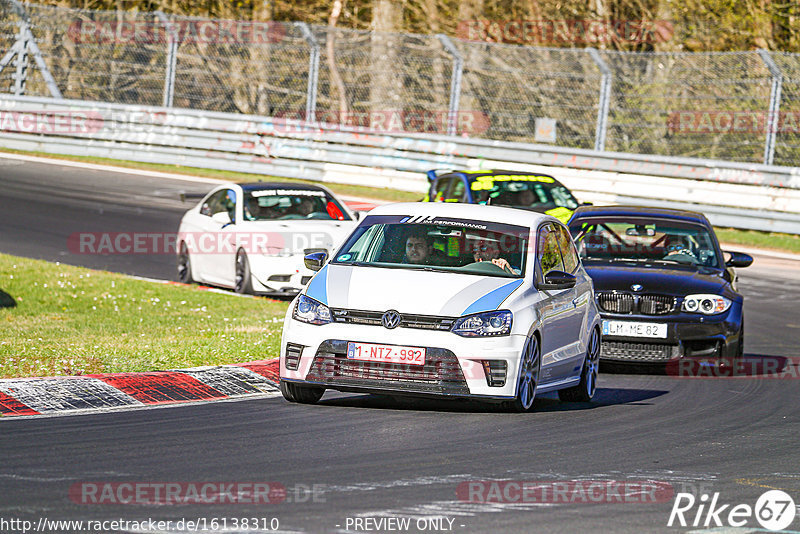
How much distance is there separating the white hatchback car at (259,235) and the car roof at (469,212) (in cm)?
531

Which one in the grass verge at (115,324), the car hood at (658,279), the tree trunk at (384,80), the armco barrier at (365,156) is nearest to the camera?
the grass verge at (115,324)

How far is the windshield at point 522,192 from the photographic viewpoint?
19.6 meters

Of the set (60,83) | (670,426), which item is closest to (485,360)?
(670,426)

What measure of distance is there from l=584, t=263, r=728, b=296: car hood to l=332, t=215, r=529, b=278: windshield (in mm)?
2479

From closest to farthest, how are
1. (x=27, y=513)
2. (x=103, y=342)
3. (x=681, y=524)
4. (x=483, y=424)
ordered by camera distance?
(x=27, y=513)
(x=681, y=524)
(x=483, y=424)
(x=103, y=342)

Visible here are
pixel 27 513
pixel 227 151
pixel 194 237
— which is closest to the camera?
pixel 27 513

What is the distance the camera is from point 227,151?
29859 millimetres

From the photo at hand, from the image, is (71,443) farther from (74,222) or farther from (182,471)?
(74,222)

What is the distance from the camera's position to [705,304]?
12633 millimetres

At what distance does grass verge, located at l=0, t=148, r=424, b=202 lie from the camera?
27.9 metres

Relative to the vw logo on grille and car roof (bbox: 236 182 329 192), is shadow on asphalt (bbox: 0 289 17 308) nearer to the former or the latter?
car roof (bbox: 236 182 329 192)

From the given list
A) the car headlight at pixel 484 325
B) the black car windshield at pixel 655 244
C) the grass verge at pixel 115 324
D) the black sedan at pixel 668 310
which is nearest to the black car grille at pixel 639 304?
the black sedan at pixel 668 310

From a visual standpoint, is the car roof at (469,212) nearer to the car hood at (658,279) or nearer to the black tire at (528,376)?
the black tire at (528,376)

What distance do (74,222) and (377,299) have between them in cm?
1417
